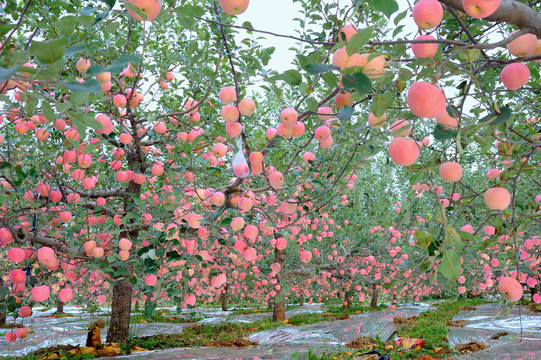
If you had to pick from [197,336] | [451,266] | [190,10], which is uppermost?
[190,10]

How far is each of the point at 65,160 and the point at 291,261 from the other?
991 centimetres

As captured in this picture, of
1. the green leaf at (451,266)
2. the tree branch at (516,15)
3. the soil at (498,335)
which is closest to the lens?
the green leaf at (451,266)

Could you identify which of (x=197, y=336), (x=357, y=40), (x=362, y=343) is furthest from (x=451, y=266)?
(x=197, y=336)

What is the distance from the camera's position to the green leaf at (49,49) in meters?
0.73

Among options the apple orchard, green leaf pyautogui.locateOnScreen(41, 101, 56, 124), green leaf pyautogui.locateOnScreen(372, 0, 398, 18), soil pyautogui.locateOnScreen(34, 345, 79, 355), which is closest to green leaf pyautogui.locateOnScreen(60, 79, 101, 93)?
the apple orchard

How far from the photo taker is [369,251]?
1007 cm

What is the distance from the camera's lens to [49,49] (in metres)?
0.74

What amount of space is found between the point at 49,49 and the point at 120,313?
20.1 ft

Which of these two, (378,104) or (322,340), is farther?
(322,340)

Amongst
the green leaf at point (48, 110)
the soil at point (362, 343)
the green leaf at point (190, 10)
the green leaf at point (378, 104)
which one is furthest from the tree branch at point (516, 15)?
the soil at point (362, 343)

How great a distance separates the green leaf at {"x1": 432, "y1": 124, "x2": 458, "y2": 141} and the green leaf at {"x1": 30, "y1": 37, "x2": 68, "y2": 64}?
1011mm

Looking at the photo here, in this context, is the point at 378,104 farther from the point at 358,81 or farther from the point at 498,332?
the point at 498,332

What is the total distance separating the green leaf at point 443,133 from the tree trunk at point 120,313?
5844mm

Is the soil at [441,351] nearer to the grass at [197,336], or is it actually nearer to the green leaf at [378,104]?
A: the grass at [197,336]
